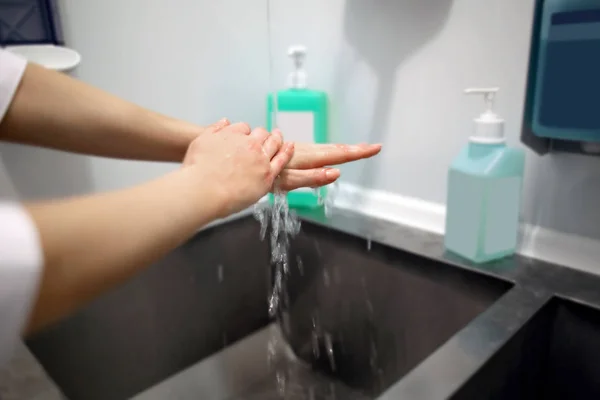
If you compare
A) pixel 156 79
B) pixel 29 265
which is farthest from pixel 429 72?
pixel 29 265

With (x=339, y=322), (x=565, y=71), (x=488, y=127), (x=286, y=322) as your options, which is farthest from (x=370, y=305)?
(x=565, y=71)

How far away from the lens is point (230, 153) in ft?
1.53

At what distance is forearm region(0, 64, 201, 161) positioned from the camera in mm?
533

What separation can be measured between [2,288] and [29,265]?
0.06 ft

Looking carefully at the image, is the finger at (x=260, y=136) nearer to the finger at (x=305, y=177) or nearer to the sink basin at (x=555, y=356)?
the finger at (x=305, y=177)

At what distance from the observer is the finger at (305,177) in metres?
0.57

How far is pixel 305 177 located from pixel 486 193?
0.26 meters

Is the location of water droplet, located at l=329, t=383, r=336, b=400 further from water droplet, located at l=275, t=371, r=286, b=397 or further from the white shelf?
the white shelf

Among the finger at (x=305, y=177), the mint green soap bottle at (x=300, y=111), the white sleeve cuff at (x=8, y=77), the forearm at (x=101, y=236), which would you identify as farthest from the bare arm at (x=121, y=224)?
the mint green soap bottle at (x=300, y=111)

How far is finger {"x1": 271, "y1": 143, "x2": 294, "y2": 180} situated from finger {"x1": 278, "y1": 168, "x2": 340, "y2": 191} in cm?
2

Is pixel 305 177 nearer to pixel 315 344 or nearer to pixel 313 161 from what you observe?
pixel 313 161

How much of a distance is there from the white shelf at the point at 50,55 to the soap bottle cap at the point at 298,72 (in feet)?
1.12

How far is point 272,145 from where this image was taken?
0.54 meters

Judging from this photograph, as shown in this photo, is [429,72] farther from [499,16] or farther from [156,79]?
[156,79]
